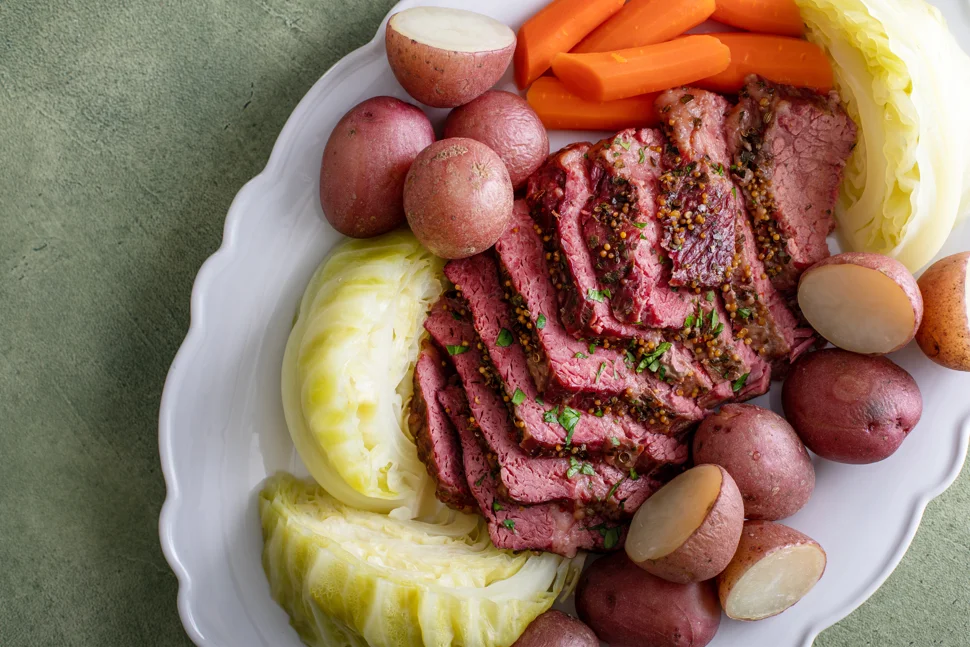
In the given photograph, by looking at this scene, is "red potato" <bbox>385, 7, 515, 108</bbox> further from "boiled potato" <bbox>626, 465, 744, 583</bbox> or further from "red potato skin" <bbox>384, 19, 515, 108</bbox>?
"boiled potato" <bbox>626, 465, 744, 583</bbox>

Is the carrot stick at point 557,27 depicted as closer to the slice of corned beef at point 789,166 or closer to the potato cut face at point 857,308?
the slice of corned beef at point 789,166

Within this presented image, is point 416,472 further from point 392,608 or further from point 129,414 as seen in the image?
point 129,414

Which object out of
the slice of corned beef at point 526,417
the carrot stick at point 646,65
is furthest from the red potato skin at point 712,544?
the carrot stick at point 646,65

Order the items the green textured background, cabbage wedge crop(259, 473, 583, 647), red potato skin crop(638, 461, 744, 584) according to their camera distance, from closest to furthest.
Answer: red potato skin crop(638, 461, 744, 584) → cabbage wedge crop(259, 473, 583, 647) → the green textured background

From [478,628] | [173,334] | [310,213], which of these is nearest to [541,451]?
[478,628]

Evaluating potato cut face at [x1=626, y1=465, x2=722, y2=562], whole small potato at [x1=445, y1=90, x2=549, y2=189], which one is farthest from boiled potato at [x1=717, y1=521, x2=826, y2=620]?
whole small potato at [x1=445, y1=90, x2=549, y2=189]

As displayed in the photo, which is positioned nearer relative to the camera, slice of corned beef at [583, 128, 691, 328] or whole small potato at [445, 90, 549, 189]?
slice of corned beef at [583, 128, 691, 328]
